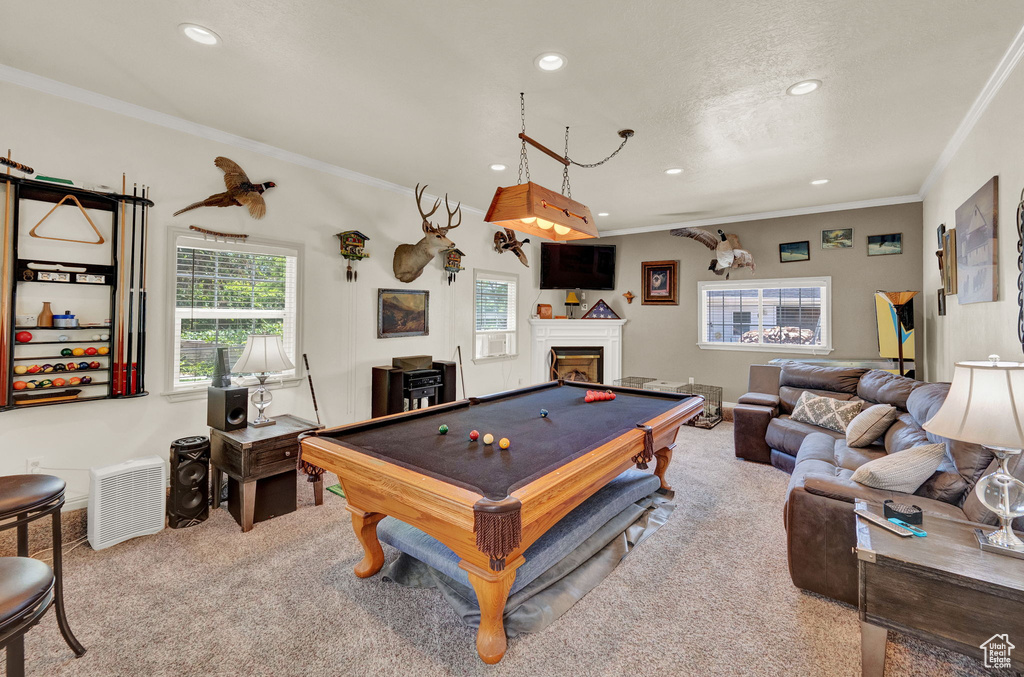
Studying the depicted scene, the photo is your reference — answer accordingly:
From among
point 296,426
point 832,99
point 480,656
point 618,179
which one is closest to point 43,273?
point 296,426

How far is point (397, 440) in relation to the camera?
2307mm

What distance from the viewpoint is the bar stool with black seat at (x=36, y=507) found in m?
1.61

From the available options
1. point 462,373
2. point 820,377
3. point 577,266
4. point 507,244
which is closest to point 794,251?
point 820,377

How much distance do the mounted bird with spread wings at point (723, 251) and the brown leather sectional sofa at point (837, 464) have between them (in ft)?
6.85

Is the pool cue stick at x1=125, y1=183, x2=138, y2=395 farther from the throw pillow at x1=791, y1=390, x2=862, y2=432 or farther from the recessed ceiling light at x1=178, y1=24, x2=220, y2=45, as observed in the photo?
the throw pillow at x1=791, y1=390, x2=862, y2=432

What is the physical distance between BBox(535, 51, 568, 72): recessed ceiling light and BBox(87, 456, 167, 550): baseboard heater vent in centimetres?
341

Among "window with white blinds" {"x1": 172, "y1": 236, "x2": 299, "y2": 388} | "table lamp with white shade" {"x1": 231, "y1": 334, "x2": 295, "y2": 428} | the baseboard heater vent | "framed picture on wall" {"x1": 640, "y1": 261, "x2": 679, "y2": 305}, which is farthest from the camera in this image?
"framed picture on wall" {"x1": 640, "y1": 261, "x2": 679, "y2": 305}

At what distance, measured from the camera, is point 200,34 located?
226cm

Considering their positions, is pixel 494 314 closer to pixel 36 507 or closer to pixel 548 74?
pixel 548 74

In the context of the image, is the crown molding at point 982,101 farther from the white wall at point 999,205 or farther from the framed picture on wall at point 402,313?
the framed picture on wall at point 402,313

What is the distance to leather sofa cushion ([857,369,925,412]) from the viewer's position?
3404 millimetres

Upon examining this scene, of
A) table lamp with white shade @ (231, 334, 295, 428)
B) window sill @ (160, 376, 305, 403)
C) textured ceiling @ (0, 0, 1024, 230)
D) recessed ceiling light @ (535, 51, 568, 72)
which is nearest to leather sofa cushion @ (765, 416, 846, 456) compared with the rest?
textured ceiling @ (0, 0, 1024, 230)

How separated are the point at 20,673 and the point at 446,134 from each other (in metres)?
3.54

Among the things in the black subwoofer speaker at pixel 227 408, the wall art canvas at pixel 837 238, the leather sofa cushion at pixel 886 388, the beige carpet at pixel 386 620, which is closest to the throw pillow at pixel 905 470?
the beige carpet at pixel 386 620
